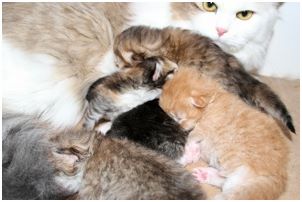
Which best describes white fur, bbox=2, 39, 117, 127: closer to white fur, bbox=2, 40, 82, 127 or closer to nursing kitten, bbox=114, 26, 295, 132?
white fur, bbox=2, 40, 82, 127

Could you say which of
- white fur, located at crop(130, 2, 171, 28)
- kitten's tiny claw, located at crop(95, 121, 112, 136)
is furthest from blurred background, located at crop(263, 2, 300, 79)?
kitten's tiny claw, located at crop(95, 121, 112, 136)

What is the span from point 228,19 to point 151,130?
49 centimetres

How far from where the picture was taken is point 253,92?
1.63m

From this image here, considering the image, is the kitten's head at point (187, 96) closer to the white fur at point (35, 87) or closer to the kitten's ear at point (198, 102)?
the kitten's ear at point (198, 102)

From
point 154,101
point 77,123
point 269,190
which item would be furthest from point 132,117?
point 269,190

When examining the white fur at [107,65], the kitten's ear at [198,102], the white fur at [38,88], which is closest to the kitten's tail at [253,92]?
the kitten's ear at [198,102]

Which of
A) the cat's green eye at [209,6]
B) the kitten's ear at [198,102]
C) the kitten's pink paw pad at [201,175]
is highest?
the cat's green eye at [209,6]

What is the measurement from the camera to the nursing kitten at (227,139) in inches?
56.9

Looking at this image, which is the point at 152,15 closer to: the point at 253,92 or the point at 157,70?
the point at 157,70

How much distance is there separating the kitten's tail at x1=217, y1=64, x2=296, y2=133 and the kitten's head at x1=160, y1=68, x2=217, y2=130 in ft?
0.21

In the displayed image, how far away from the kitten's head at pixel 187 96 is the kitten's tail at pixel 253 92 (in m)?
0.06

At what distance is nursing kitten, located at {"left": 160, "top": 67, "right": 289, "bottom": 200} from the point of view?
1445 mm

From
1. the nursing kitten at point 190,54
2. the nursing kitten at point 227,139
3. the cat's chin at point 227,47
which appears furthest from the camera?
the cat's chin at point 227,47

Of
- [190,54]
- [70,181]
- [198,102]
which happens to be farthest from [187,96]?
[70,181]
